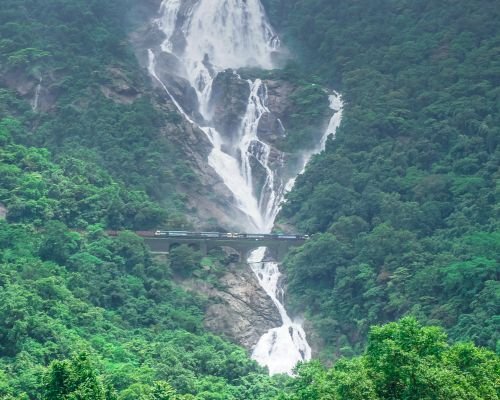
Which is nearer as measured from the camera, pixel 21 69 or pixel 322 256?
pixel 322 256

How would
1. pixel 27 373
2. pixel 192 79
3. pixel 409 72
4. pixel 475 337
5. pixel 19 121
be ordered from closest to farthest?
1. pixel 27 373
2. pixel 475 337
3. pixel 19 121
4. pixel 409 72
5. pixel 192 79

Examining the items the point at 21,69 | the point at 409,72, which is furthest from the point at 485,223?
the point at 21,69

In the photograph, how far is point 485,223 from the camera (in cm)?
9431

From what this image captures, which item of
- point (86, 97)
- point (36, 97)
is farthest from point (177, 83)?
point (36, 97)

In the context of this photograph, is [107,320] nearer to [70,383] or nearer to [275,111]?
[70,383]

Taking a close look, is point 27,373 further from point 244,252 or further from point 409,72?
point 409,72

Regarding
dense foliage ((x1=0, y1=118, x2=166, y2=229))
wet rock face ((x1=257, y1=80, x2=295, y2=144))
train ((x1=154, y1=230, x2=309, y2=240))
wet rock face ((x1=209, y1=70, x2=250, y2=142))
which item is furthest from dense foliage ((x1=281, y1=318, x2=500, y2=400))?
wet rock face ((x1=209, y1=70, x2=250, y2=142))

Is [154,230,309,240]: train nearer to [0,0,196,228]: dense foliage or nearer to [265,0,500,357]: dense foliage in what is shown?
[0,0,196,228]: dense foliage

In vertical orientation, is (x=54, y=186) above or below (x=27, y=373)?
above

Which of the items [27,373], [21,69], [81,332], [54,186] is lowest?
[27,373]

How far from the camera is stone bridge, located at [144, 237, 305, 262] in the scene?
3831 inches

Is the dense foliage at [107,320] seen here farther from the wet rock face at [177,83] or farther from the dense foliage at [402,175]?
the wet rock face at [177,83]

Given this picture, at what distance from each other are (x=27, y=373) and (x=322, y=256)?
31474 mm

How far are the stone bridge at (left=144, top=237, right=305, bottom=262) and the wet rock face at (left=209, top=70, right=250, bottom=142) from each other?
21.0 m
